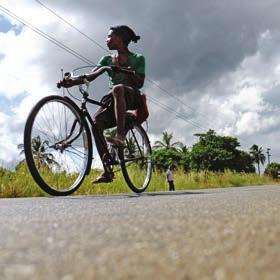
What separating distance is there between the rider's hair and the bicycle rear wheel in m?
0.95

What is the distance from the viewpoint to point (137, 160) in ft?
18.5

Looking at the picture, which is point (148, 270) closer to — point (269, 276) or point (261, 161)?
point (269, 276)

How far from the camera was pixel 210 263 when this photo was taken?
71 centimetres

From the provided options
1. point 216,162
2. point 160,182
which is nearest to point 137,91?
point 160,182

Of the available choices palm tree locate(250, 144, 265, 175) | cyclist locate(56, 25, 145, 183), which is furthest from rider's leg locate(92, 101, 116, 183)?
palm tree locate(250, 144, 265, 175)

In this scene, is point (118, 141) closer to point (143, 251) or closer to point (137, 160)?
point (137, 160)

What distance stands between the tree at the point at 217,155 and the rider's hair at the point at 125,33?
201ft

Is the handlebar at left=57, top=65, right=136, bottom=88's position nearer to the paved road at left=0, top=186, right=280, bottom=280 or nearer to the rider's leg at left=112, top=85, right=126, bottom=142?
the rider's leg at left=112, top=85, right=126, bottom=142

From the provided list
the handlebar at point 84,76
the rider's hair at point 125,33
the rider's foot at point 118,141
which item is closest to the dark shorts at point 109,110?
the handlebar at point 84,76

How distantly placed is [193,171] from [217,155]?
50.7 m

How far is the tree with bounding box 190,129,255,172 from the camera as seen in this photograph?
6831cm

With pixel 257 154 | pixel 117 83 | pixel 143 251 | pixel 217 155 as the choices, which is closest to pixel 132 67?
pixel 117 83

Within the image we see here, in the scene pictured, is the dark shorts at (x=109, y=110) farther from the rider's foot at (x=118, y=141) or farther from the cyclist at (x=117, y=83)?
the rider's foot at (x=118, y=141)

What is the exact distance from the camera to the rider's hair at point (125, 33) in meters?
5.09
